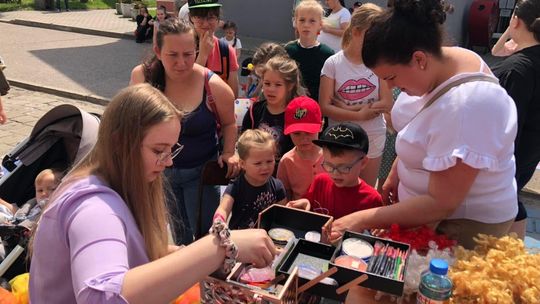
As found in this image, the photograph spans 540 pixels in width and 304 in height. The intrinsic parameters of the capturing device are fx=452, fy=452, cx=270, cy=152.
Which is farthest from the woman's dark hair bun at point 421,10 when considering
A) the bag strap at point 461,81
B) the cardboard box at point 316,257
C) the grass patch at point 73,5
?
the grass patch at point 73,5

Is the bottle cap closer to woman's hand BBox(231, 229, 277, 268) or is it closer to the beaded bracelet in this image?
woman's hand BBox(231, 229, 277, 268)

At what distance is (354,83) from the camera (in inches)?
133

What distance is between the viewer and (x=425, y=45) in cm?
164

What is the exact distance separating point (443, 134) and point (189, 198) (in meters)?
2.07

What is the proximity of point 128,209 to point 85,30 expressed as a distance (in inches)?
660

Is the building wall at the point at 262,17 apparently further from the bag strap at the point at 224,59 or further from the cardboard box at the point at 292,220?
the cardboard box at the point at 292,220

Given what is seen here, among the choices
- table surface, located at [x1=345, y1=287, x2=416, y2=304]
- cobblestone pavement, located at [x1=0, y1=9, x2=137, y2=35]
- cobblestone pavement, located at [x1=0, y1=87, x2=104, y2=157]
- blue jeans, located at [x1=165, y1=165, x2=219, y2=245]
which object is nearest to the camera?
table surface, located at [x1=345, y1=287, x2=416, y2=304]

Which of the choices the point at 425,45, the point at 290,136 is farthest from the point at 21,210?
the point at 425,45

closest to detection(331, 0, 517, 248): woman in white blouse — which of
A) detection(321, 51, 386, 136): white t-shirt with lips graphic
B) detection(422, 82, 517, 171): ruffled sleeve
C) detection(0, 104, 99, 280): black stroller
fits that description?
detection(422, 82, 517, 171): ruffled sleeve

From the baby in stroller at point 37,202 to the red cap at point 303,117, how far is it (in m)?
1.68

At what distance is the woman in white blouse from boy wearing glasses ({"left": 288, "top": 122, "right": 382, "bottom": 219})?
0.44 m

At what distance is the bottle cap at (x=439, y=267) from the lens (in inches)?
55.2

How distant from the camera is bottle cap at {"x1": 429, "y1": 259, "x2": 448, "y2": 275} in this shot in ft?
4.60

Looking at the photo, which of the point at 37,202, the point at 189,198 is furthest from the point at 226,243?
the point at 37,202
